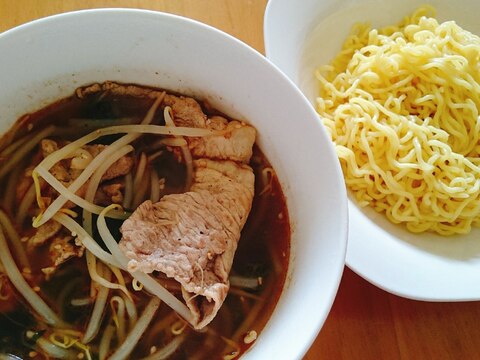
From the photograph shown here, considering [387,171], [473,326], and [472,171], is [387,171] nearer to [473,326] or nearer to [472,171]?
[472,171]

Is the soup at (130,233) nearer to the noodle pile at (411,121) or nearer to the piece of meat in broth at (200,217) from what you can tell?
the piece of meat in broth at (200,217)

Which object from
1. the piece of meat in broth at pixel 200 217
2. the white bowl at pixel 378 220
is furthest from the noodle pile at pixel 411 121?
the piece of meat in broth at pixel 200 217

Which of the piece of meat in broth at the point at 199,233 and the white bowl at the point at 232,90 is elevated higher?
the white bowl at the point at 232,90

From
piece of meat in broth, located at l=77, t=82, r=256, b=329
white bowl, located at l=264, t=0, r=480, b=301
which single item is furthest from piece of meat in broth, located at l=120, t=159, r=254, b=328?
white bowl, located at l=264, t=0, r=480, b=301

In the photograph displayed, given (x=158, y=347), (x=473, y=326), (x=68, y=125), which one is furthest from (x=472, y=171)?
(x=68, y=125)

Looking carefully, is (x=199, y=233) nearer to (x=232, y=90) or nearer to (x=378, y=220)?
(x=232, y=90)

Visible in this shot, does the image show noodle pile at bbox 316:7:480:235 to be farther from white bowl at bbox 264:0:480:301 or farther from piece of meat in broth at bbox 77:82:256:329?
piece of meat in broth at bbox 77:82:256:329
